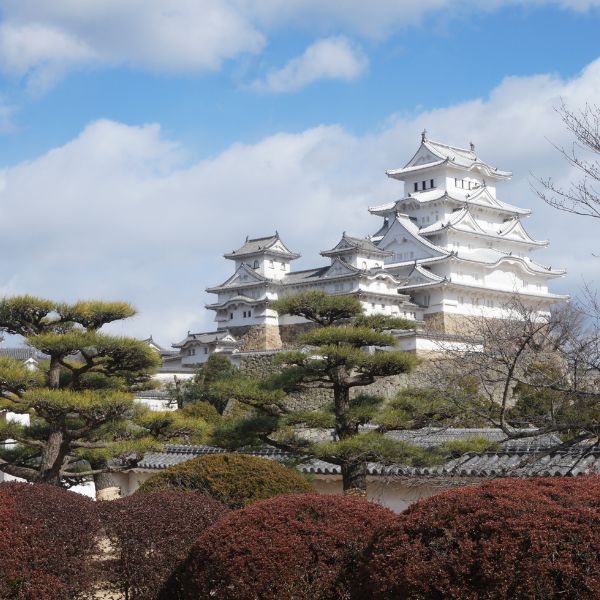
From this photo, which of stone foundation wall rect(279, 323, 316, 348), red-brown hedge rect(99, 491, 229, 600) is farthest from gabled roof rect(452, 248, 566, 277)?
red-brown hedge rect(99, 491, 229, 600)

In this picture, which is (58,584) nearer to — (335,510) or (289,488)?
(335,510)

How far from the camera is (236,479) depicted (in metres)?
9.72

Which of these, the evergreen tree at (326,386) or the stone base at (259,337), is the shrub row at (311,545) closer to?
the evergreen tree at (326,386)

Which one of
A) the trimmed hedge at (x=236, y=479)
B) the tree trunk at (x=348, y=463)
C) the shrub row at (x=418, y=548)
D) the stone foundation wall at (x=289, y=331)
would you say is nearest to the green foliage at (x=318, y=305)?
the tree trunk at (x=348, y=463)

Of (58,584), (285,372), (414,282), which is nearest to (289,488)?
(285,372)

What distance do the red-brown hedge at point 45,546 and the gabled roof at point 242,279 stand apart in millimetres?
34552

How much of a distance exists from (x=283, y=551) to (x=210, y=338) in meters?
36.1

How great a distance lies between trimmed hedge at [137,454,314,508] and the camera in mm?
9609

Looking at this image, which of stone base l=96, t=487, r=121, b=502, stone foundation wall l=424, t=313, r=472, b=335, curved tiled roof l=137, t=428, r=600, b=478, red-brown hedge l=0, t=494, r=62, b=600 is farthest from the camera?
stone foundation wall l=424, t=313, r=472, b=335

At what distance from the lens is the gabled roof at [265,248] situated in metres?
43.2

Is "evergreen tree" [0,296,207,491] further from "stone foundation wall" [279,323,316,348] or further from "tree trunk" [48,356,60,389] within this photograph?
"stone foundation wall" [279,323,316,348]

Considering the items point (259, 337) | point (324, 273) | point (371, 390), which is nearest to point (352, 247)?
point (324, 273)

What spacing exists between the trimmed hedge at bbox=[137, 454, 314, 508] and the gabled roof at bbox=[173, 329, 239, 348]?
30914 millimetres

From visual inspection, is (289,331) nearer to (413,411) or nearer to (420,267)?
(420,267)
